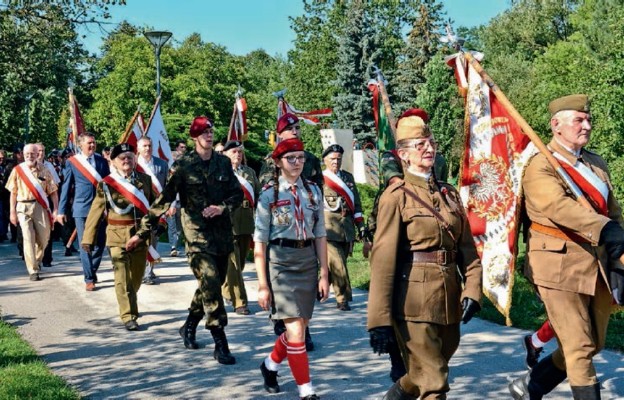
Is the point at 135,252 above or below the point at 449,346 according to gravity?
above

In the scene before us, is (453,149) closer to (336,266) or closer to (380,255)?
(336,266)

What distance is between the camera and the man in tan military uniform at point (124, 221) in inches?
336

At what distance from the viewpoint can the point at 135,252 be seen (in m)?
8.70

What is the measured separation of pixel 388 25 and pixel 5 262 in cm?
4771

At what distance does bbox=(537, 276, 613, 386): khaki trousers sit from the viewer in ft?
15.3

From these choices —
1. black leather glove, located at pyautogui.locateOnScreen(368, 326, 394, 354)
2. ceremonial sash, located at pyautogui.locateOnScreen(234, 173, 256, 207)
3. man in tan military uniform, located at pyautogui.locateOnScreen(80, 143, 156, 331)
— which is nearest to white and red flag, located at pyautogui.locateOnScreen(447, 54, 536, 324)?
black leather glove, located at pyautogui.locateOnScreen(368, 326, 394, 354)

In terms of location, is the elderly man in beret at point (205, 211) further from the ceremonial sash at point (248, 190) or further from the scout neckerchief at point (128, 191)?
the ceremonial sash at point (248, 190)

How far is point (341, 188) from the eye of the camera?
30.1 feet

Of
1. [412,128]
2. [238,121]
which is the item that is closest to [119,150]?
[412,128]

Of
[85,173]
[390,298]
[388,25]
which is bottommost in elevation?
[390,298]

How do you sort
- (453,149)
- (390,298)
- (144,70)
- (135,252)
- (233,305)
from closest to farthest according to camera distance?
(390,298)
(135,252)
(233,305)
(144,70)
(453,149)

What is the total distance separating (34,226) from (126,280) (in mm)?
4463

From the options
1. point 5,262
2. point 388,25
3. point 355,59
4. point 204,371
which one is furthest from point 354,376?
point 388,25

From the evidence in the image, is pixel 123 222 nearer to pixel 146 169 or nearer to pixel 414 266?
pixel 146 169
